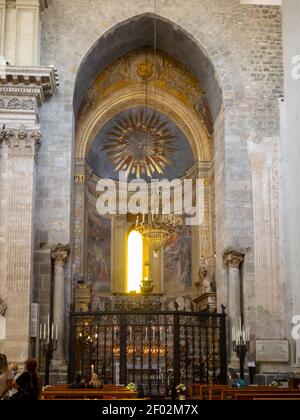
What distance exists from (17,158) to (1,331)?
442cm

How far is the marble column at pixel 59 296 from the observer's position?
19406 millimetres

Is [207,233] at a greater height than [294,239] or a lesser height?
greater

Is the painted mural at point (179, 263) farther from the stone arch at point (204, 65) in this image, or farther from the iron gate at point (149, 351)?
the iron gate at point (149, 351)

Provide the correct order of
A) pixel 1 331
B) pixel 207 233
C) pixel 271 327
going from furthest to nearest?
pixel 207 233 < pixel 271 327 < pixel 1 331

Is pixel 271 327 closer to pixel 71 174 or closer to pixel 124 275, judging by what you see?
pixel 71 174

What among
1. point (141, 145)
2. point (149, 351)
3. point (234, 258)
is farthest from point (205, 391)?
point (141, 145)

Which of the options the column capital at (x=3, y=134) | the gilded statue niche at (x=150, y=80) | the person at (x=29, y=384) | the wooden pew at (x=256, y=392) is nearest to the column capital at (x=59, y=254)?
the column capital at (x=3, y=134)

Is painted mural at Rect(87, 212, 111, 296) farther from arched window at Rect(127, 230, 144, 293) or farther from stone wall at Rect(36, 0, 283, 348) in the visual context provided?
stone wall at Rect(36, 0, 283, 348)

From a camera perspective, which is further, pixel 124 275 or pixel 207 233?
pixel 124 275

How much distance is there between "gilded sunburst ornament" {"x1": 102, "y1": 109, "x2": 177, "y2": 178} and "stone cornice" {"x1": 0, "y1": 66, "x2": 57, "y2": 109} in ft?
26.8

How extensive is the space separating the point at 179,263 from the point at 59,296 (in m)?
8.98

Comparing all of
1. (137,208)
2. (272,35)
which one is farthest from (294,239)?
(137,208)

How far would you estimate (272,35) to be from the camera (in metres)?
21.8

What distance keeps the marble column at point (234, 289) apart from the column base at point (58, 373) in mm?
4456
